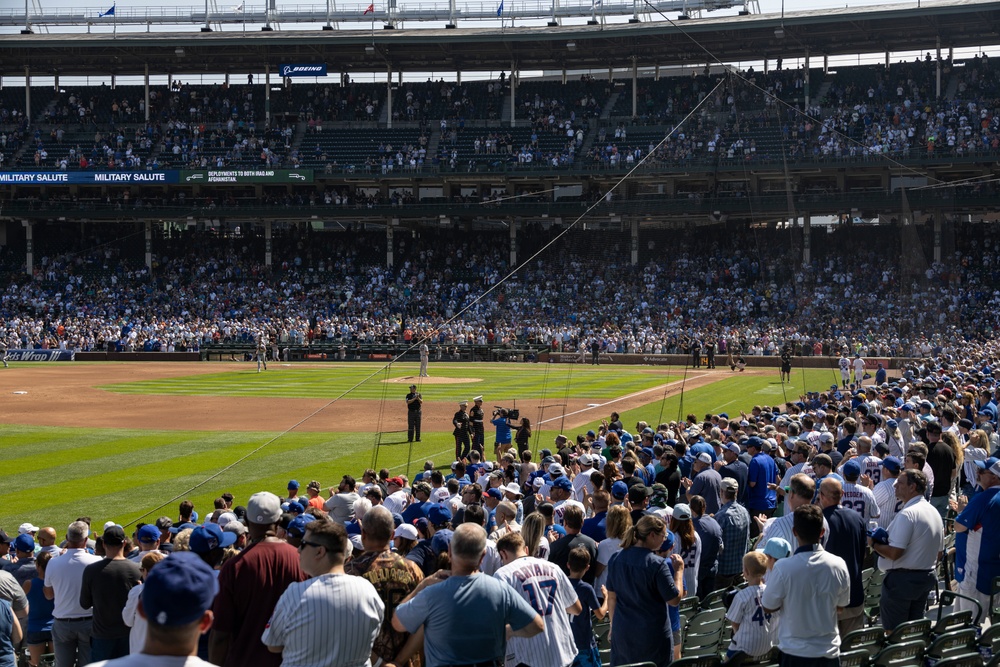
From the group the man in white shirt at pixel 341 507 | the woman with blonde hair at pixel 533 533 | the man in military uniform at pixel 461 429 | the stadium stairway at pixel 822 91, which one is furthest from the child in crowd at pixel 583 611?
the stadium stairway at pixel 822 91

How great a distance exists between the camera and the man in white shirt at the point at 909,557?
328 inches

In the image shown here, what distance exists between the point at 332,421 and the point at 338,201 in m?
→ 38.8

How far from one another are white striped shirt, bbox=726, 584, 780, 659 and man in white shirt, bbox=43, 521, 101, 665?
5.30 meters

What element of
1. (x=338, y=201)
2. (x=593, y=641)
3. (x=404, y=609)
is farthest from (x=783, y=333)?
(x=338, y=201)

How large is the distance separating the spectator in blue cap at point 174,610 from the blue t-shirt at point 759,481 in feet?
31.6

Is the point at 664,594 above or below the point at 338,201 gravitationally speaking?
below

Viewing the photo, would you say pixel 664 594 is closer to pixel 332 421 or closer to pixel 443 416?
pixel 443 416

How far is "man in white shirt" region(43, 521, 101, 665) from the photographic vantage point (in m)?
8.60

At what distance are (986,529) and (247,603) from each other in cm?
645

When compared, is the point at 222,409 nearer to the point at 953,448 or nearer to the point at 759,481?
the point at 759,481

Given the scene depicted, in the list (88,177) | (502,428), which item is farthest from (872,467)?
(88,177)

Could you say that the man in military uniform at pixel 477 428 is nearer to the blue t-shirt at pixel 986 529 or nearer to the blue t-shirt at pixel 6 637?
the blue t-shirt at pixel 986 529

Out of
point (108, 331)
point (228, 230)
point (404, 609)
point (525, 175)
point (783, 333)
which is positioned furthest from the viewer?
point (228, 230)

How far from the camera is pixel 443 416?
28.4 metres
